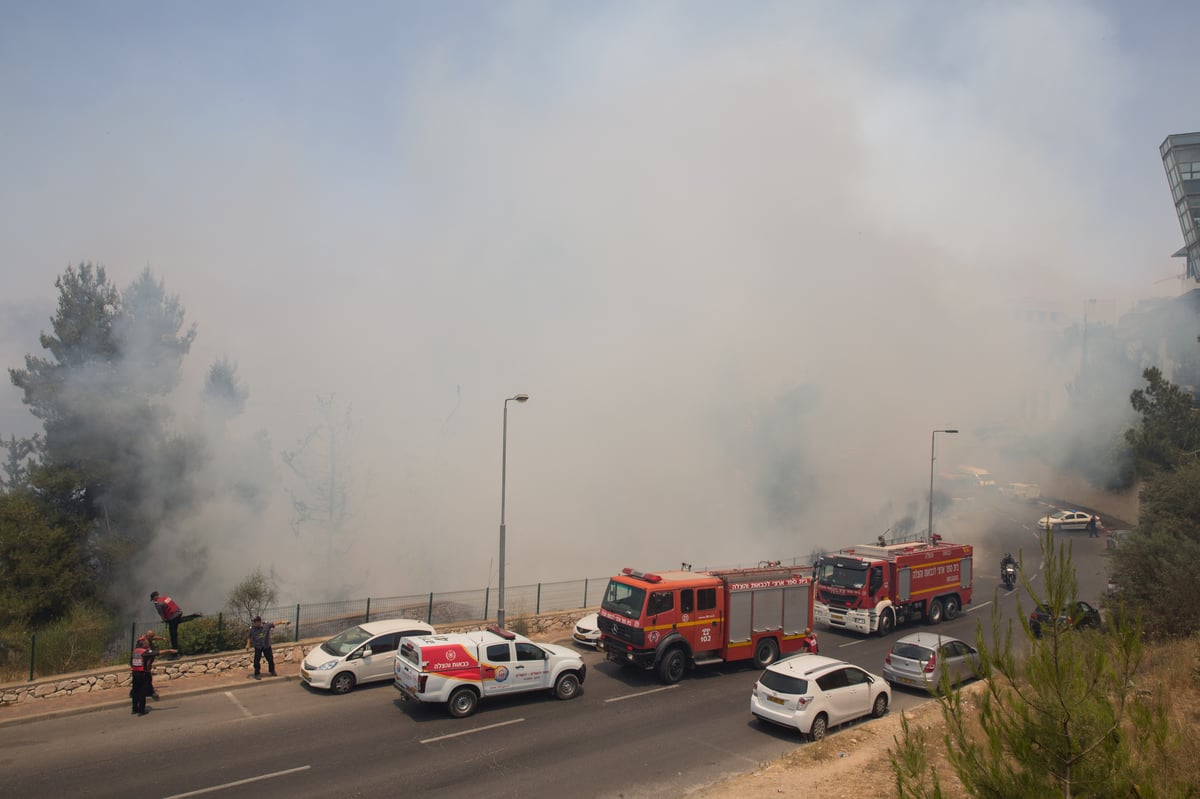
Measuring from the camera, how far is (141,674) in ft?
46.9

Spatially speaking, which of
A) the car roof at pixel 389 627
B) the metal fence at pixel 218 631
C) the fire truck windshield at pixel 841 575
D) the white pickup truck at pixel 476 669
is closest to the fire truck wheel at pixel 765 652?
the white pickup truck at pixel 476 669

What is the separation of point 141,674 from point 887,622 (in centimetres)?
2035

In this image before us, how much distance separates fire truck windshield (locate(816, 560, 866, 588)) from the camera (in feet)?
75.7

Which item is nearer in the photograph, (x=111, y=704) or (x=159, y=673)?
(x=111, y=704)

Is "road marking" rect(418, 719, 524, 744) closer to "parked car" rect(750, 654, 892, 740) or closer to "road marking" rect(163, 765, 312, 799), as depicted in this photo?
"road marking" rect(163, 765, 312, 799)

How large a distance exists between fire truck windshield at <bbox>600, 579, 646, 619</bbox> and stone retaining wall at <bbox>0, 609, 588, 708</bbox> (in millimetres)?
4752

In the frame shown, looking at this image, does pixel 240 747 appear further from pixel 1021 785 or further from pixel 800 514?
pixel 800 514

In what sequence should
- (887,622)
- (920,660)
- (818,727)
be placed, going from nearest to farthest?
(818,727) < (920,660) < (887,622)

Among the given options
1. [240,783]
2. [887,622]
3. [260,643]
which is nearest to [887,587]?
[887,622]

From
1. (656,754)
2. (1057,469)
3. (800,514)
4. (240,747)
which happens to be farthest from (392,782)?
(1057,469)

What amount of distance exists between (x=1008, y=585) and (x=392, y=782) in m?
30.3

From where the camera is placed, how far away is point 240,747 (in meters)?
12.8

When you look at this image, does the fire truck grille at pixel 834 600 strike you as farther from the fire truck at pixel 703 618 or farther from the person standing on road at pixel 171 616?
the person standing on road at pixel 171 616

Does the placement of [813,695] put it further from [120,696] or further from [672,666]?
[120,696]
